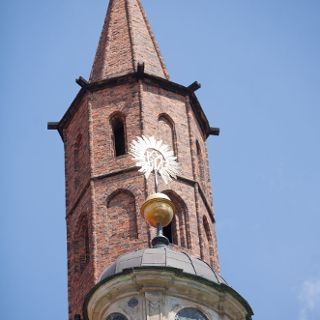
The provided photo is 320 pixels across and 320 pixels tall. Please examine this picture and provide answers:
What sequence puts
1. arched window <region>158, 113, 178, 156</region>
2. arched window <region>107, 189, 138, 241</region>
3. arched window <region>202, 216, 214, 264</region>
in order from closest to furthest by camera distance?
arched window <region>107, 189, 138, 241</region> → arched window <region>202, 216, 214, 264</region> → arched window <region>158, 113, 178, 156</region>

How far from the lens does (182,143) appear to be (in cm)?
3559

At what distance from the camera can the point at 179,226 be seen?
34.0 m

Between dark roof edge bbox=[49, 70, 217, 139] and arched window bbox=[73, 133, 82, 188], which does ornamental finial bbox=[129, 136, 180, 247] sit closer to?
arched window bbox=[73, 133, 82, 188]

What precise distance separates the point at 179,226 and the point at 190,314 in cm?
796

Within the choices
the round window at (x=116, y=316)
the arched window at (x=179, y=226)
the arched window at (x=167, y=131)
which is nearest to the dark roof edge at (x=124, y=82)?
the arched window at (x=167, y=131)

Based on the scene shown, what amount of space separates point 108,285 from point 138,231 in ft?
22.0

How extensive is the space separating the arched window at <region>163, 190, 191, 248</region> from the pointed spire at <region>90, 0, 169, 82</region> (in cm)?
368

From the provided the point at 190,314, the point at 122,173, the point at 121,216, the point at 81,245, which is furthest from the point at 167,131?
the point at 190,314

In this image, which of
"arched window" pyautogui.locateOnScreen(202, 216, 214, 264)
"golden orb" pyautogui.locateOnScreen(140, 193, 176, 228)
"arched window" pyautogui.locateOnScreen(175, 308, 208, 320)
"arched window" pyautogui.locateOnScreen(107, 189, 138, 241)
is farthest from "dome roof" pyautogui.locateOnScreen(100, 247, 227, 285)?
"arched window" pyautogui.locateOnScreen(202, 216, 214, 264)

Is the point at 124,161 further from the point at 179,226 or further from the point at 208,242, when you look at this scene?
the point at 208,242

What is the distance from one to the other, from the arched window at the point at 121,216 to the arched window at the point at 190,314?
7.01m

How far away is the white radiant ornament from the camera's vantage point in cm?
3359

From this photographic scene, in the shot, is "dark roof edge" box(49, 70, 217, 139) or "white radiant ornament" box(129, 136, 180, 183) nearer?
"white radiant ornament" box(129, 136, 180, 183)

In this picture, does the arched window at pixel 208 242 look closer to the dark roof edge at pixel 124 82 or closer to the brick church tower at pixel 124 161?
the brick church tower at pixel 124 161
